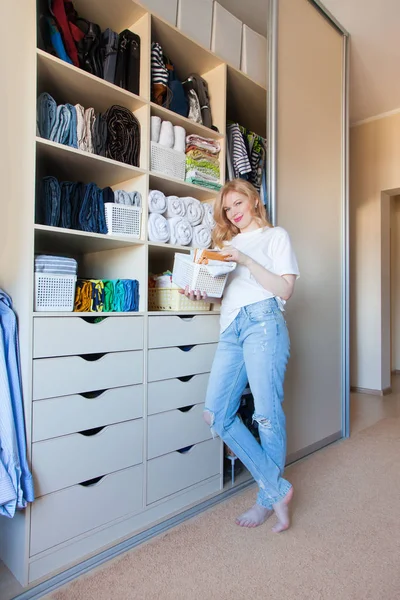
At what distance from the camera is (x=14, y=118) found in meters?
1.32

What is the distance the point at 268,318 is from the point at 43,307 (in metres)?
0.79

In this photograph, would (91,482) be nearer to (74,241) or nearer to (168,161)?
(74,241)

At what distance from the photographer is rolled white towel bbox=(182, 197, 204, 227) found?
1.83 meters

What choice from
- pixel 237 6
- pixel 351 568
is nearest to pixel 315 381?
pixel 351 568

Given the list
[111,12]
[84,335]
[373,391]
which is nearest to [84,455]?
[84,335]

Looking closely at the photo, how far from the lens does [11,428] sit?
120 cm

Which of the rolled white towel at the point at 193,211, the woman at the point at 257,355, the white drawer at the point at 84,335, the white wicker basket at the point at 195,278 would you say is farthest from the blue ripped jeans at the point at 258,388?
the rolled white towel at the point at 193,211

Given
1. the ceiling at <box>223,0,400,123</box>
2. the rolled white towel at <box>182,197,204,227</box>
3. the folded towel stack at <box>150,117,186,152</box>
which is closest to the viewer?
the folded towel stack at <box>150,117,186,152</box>

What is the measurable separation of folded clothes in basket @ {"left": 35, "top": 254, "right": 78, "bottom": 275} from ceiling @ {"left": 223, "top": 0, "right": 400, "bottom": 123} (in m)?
1.78

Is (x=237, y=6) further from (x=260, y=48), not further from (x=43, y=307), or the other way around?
(x=43, y=307)

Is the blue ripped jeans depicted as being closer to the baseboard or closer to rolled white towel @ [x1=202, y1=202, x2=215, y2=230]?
rolled white towel @ [x1=202, y1=202, x2=215, y2=230]

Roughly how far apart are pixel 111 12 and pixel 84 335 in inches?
50.7

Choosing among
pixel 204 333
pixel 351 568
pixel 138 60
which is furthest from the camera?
pixel 204 333

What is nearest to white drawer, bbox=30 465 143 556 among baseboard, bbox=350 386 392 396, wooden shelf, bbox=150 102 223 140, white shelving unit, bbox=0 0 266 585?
white shelving unit, bbox=0 0 266 585
